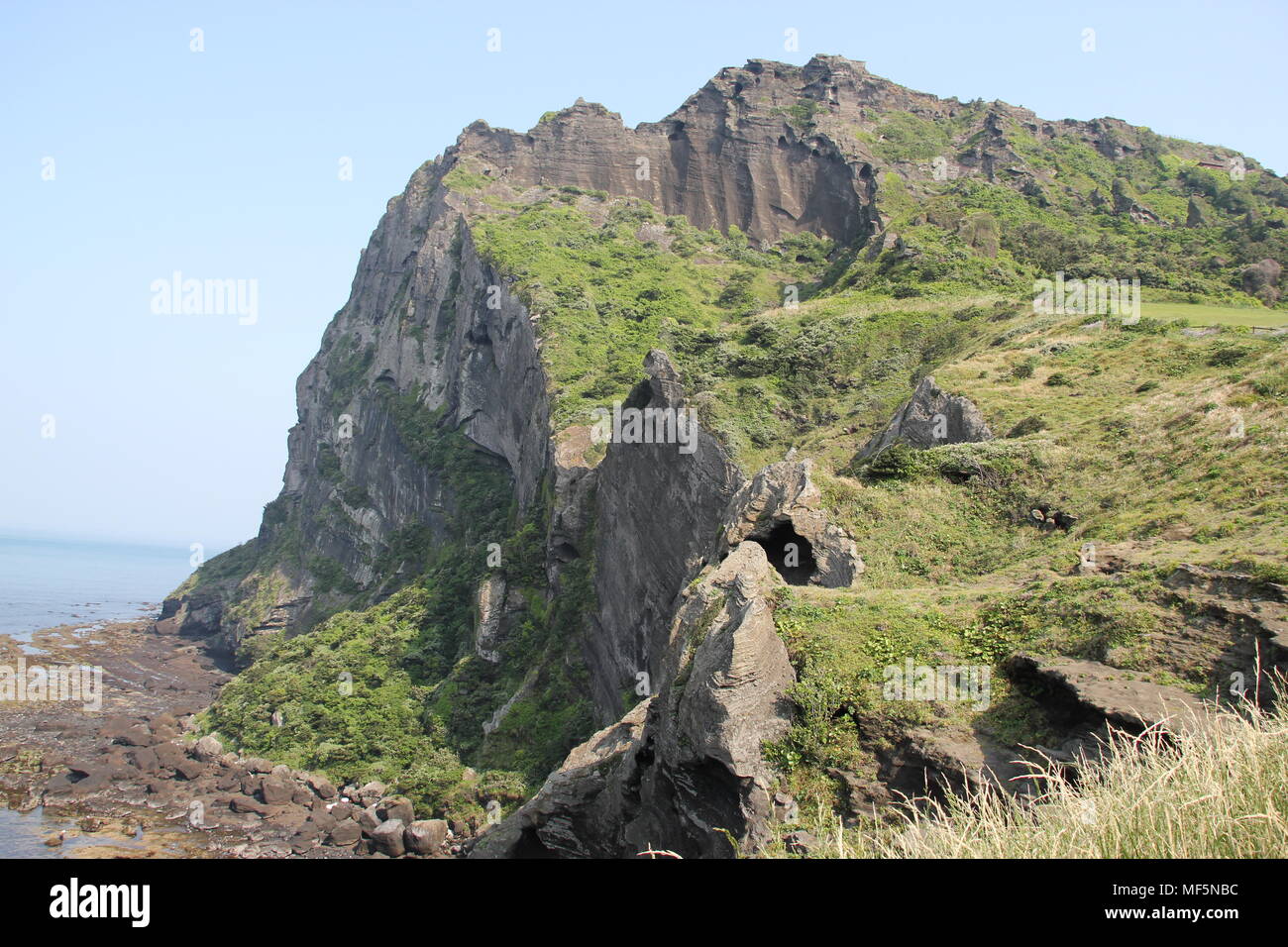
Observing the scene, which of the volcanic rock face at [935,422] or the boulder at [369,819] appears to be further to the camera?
the boulder at [369,819]

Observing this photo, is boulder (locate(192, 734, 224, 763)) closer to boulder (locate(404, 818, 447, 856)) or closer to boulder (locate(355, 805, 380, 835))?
boulder (locate(355, 805, 380, 835))

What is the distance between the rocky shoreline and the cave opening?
58.8 feet

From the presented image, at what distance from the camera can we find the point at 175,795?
48.2 m

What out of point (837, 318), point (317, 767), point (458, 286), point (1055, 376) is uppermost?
point (458, 286)

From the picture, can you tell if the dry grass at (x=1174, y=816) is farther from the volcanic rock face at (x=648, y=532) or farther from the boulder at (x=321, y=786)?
the boulder at (x=321, y=786)

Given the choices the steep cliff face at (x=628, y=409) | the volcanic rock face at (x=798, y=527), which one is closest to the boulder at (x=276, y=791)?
the steep cliff face at (x=628, y=409)

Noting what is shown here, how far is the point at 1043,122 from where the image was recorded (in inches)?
3974

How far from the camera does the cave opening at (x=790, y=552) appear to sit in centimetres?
2277

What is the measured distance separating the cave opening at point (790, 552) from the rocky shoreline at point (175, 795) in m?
17.9

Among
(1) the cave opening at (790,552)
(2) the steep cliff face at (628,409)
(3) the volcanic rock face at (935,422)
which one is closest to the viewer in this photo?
(2) the steep cliff face at (628,409)

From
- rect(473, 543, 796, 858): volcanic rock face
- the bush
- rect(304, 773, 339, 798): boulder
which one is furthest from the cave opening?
rect(304, 773, 339, 798): boulder
